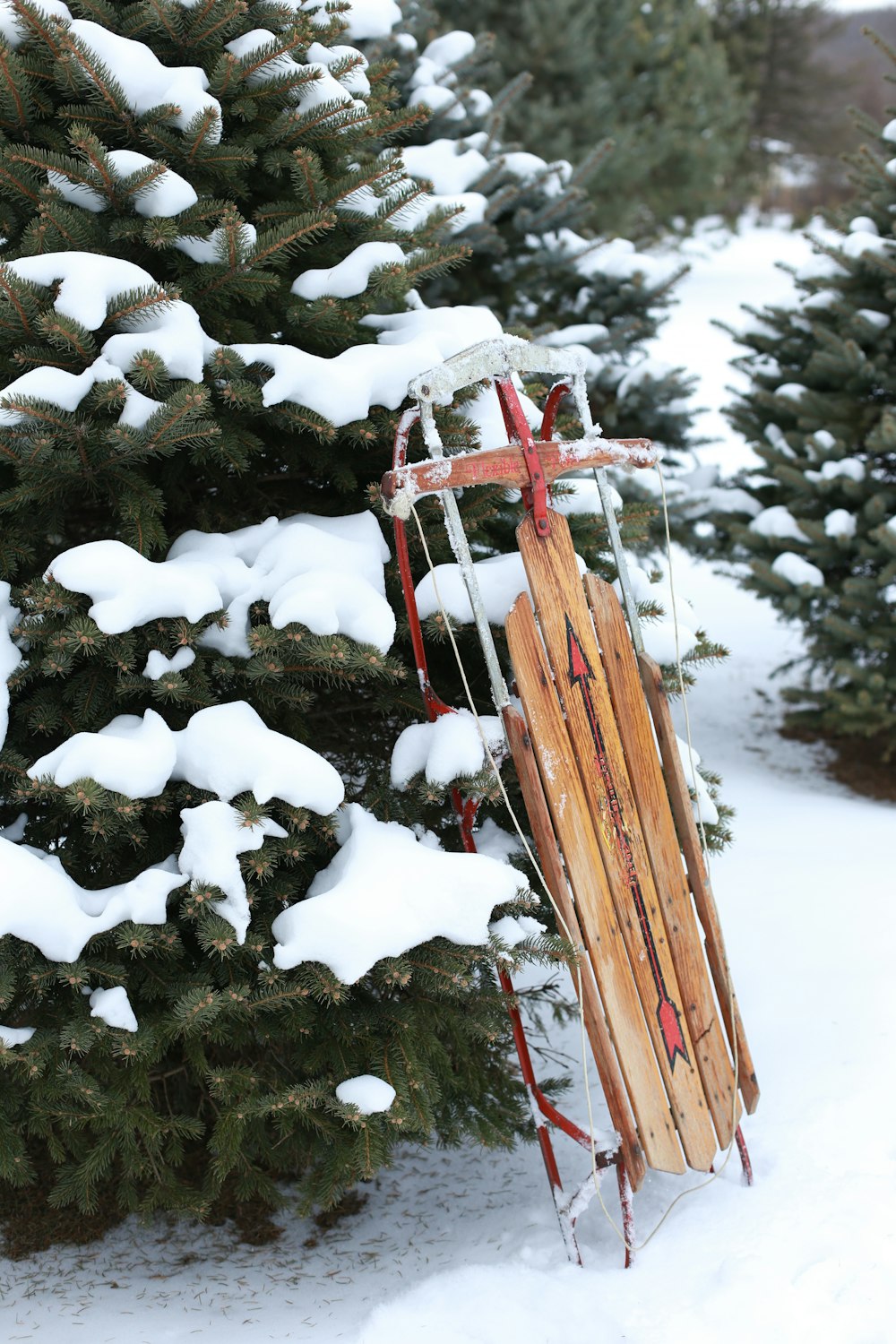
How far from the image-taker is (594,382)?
5.32 m

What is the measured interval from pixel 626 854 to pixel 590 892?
0.49ft

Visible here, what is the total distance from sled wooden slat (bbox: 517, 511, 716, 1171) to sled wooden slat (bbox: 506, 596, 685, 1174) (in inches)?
1.3

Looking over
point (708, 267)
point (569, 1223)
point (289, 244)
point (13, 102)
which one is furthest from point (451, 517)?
point (708, 267)

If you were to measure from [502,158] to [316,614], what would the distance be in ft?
9.48

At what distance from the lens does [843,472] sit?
4.97m

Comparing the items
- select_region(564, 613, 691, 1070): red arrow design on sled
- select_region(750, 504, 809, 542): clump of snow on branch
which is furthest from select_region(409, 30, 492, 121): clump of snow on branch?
select_region(564, 613, 691, 1070): red arrow design on sled

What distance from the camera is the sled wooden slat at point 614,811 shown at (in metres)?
2.44

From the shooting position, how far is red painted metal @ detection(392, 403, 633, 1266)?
2.37 metres

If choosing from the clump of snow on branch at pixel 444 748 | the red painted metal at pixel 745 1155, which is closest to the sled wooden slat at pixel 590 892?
the clump of snow on branch at pixel 444 748

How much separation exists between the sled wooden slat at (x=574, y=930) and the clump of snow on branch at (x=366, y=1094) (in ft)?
1.55

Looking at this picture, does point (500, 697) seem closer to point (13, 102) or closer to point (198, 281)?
point (198, 281)

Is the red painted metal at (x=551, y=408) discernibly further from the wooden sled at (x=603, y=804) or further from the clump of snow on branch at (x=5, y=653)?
the clump of snow on branch at (x=5, y=653)

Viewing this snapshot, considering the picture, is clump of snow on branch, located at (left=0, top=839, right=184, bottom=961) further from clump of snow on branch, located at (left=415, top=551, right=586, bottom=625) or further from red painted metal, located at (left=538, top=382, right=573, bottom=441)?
red painted metal, located at (left=538, top=382, right=573, bottom=441)

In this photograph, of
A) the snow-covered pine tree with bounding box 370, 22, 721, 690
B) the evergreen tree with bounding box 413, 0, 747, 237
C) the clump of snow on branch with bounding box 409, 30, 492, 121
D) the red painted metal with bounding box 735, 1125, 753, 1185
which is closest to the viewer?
the red painted metal with bounding box 735, 1125, 753, 1185
